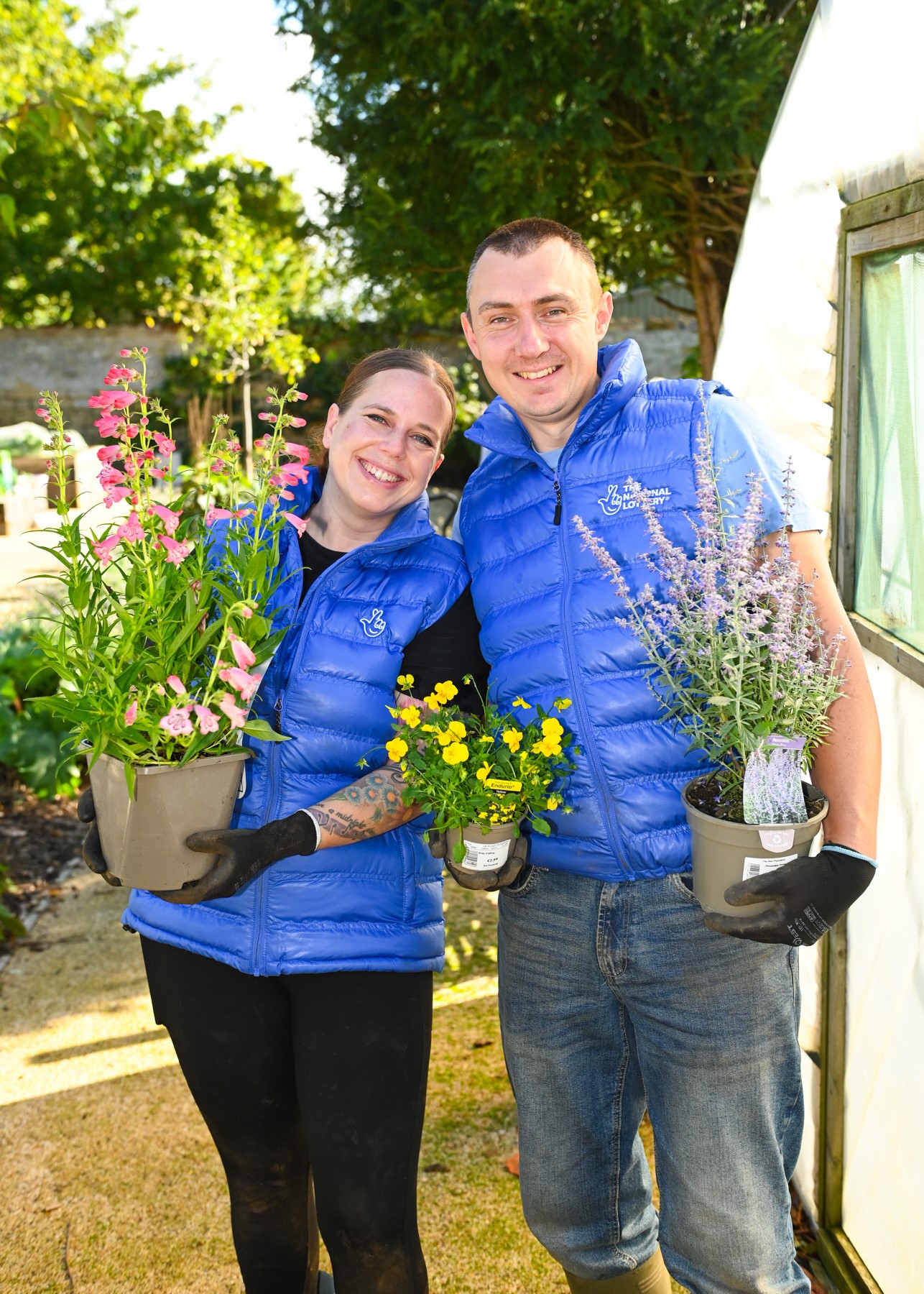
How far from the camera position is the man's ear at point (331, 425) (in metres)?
2.16

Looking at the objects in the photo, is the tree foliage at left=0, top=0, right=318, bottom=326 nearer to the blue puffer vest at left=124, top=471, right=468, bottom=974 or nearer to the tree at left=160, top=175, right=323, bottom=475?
the tree at left=160, top=175, right=323, bottom=475

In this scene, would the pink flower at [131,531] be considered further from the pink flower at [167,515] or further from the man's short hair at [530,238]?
the man's short hair at [530,238]

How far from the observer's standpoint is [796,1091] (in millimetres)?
1796

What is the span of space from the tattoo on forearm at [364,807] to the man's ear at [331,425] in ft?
2.34

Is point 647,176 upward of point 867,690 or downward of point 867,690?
upward

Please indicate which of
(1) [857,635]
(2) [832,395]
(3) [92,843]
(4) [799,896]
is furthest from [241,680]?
(2) [832,395]

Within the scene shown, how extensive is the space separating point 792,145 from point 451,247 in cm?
651

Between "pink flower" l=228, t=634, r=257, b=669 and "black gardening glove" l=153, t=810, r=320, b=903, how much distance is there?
11.4 inches

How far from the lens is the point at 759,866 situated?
156 centimetres

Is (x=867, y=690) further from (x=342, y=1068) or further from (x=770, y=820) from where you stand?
(x=342, y=1068)

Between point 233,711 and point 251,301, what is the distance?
12192 millimetres

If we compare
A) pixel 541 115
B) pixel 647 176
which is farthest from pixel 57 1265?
pixel 647 176

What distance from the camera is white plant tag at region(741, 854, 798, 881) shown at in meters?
1.56

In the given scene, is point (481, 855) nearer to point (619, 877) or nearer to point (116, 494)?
point (619, 877)
